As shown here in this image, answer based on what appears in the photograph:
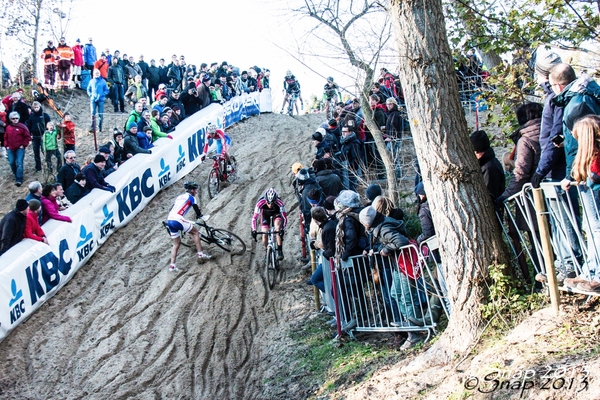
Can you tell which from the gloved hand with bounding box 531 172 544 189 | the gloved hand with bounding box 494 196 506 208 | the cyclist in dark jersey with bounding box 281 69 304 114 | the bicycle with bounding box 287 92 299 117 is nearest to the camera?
the gloved hand with bounding box 531 172 544 189

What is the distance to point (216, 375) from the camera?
968cm

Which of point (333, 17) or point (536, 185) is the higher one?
point (333, 17)

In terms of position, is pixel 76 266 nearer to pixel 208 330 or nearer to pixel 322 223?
pixel 208 330

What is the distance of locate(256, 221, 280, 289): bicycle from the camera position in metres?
12.4

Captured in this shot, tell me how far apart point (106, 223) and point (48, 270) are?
265 centimetres

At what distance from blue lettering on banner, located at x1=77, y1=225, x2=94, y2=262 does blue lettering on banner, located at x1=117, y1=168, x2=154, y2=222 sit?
5.00ft

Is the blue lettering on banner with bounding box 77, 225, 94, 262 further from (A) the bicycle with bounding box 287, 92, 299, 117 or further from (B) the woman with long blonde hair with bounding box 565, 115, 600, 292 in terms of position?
(A) the bicycle with bounding box 287, 92, 299, 117

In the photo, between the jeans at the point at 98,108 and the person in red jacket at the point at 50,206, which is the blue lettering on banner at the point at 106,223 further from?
the jeans at the point at 98,108

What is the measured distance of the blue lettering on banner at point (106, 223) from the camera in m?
14.3

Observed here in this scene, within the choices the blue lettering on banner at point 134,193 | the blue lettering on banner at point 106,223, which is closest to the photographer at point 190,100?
the blue lettering on banner at point 134,193

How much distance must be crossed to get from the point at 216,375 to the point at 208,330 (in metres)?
1.41

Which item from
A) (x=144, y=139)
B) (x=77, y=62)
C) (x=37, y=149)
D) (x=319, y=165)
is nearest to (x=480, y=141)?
(x=319, y=165)

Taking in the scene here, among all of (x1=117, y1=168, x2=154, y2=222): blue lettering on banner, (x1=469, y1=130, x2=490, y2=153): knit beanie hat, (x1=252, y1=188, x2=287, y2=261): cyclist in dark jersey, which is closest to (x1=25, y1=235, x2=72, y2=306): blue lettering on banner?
(x1=117, y1=168, x2=154, y2=222): blue lettering on banner

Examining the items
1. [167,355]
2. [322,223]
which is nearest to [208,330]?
[167,355]
